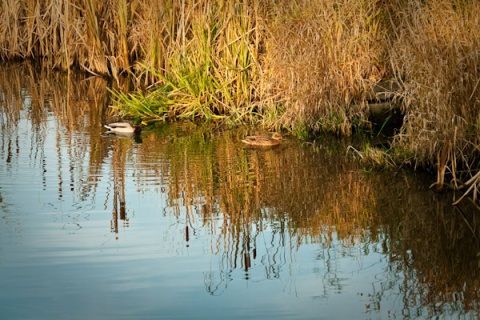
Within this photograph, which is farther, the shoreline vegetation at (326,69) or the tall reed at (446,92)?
the shoreline vegetation at (326,69)

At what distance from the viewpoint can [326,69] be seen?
11.1 m

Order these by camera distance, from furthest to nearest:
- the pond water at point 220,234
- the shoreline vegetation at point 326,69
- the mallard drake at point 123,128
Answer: the mallard drake at point 123,128, the shoreline vegetation at point 326,69, the pond water at point 220,234

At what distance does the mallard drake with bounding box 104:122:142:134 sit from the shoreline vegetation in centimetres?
103

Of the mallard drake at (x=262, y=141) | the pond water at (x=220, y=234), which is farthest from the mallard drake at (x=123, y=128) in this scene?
the mallard drake at (x=262, y=141)

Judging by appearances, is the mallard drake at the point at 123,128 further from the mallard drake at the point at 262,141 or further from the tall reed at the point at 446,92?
the tall reed at the point at 446,92

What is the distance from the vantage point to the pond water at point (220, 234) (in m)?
5.93

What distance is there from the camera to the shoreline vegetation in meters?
8.76

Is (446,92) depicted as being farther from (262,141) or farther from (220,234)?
(220,234)

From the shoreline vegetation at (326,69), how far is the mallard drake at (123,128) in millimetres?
1029

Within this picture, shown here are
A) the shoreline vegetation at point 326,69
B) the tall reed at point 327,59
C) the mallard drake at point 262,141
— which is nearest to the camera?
the shoreline vegetation at point 326,69

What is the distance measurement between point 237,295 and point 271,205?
7.52 ft

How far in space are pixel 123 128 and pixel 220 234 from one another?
417 centimetres

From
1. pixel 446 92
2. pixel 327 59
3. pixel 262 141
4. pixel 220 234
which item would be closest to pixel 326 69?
pixel 327 59

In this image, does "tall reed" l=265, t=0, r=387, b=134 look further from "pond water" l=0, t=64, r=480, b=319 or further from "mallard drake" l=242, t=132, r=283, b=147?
"mallard drake" l=242, t=132, r=283, b=147
